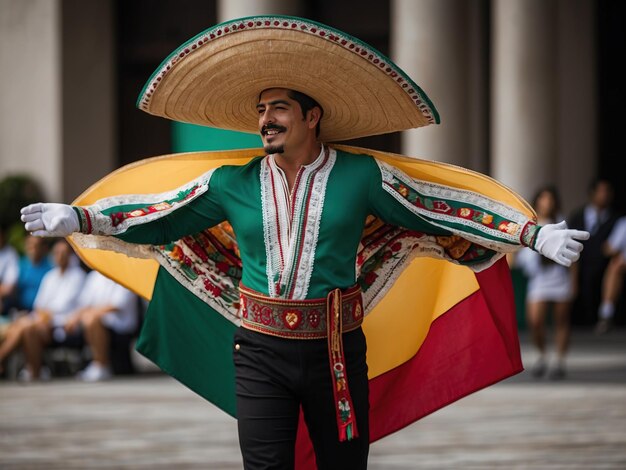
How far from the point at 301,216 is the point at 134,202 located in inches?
30.3

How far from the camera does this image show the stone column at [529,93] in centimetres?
1733

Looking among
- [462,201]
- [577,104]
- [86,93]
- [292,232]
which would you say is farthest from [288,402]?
[577,104]

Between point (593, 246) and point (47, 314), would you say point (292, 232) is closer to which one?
point (47, 314)

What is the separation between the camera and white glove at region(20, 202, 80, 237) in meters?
5.23

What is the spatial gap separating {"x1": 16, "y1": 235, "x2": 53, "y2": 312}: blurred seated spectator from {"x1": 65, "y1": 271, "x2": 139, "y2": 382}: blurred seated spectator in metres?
0.72

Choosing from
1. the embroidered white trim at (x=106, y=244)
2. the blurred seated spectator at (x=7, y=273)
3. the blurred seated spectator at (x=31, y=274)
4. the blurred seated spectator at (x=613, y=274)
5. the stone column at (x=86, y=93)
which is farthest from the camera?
the stone column at (x=86, y=93)

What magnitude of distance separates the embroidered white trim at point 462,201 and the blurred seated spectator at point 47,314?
839 cm

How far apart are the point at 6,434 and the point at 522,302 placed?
9.79 m

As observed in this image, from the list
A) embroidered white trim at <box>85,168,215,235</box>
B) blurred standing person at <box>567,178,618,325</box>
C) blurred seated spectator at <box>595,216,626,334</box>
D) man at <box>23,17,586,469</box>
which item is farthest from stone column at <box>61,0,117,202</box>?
man at <box>23,17,586,469</box>

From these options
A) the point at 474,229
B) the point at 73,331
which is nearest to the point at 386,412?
the point at 474,229

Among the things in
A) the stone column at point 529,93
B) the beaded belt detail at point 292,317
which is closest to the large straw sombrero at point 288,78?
the beaded belt detail at point 292,317

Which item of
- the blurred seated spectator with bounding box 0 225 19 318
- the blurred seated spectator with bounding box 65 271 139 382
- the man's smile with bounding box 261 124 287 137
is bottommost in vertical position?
the blurred seated spectator with bounding box 65 271 139 382

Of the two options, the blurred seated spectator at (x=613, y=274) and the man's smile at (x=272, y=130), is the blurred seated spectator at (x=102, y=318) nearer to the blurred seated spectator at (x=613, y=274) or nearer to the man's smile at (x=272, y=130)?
the blurred seated spectator at (x=613, y=274)

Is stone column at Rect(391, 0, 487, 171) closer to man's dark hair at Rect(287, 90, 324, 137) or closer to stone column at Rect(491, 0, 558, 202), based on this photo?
stone column at Rect(491, 0, 558, 202)
